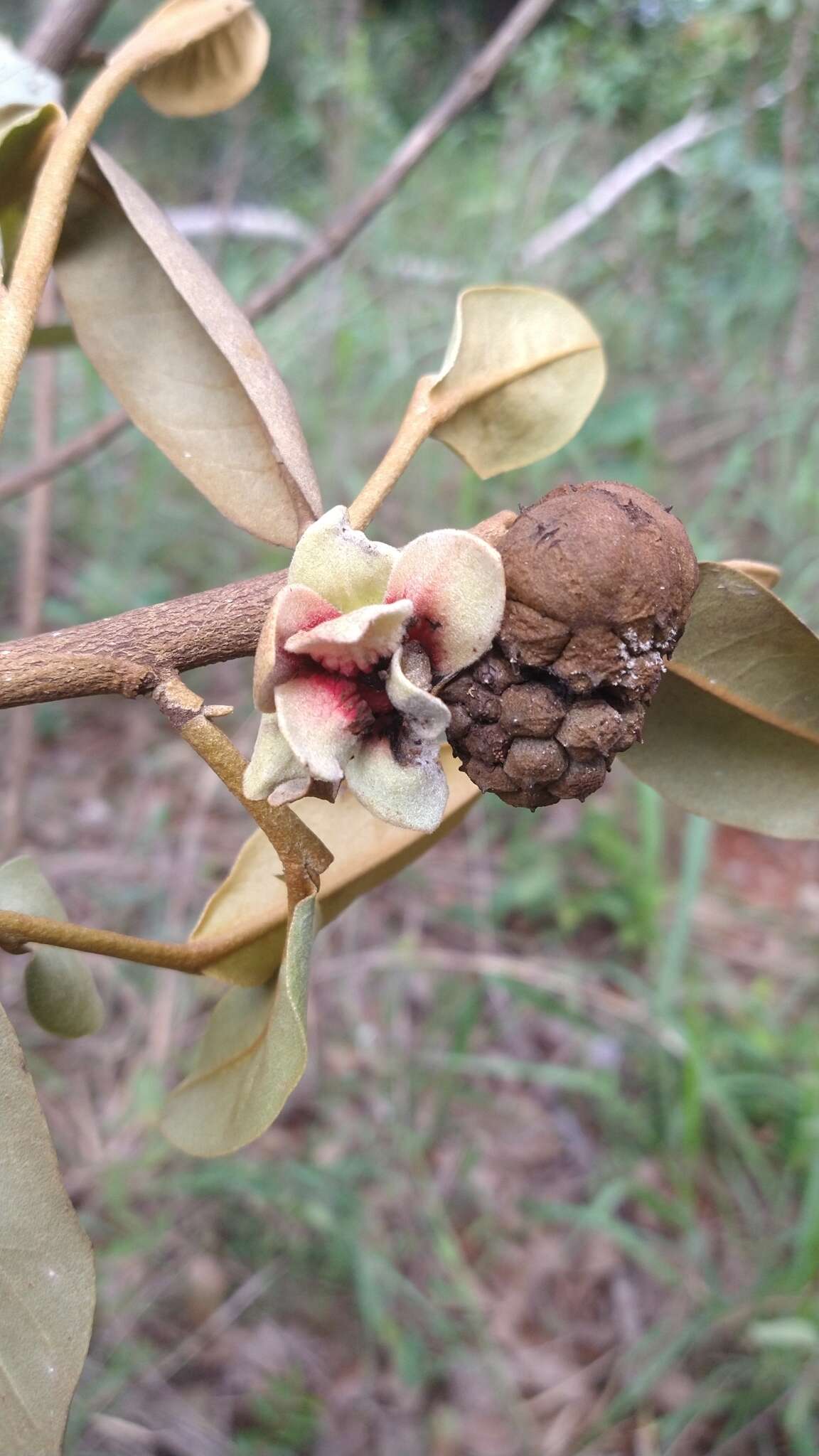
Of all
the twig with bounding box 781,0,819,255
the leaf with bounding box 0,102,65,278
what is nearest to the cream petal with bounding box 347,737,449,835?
the leaf with bounding box 0,102,65,278

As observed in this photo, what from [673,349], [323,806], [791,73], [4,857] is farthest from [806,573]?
[323,806]

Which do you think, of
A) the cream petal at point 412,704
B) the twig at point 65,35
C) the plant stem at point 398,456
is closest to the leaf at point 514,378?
the plant stem at point 398,456

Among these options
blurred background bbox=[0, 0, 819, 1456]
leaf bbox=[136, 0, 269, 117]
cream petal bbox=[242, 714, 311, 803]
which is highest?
leaf bbox=[136, 0, 269, 117]

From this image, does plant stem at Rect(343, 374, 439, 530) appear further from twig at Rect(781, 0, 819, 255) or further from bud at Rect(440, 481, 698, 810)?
twig at Rect(781, 0, 819, 255)

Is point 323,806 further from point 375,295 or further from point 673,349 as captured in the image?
point 673,349

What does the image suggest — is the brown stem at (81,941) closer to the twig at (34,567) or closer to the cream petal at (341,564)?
the cream petal at (341,564)

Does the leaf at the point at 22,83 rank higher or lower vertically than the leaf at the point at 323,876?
higher
